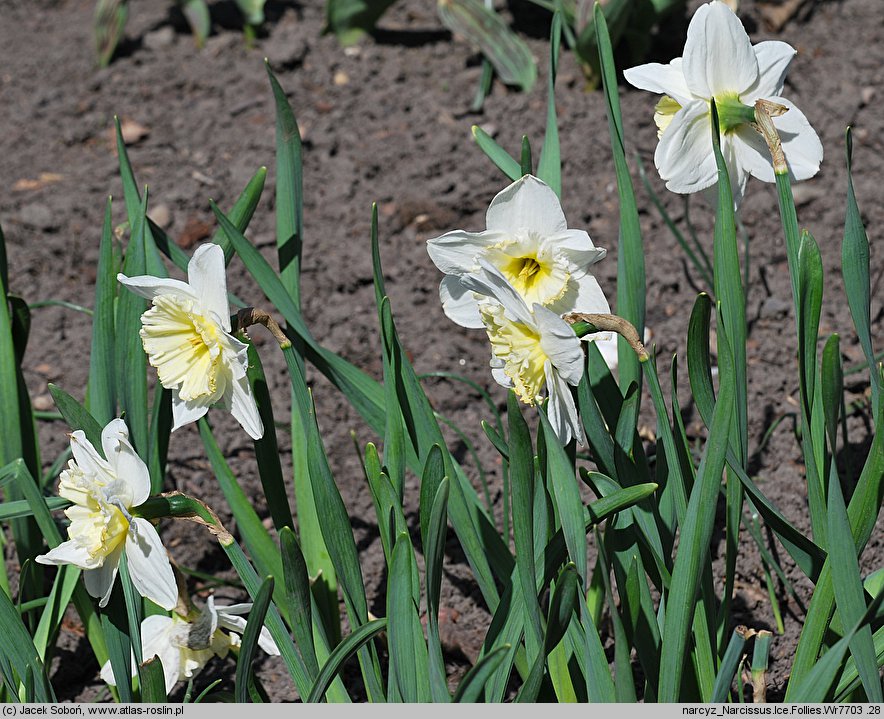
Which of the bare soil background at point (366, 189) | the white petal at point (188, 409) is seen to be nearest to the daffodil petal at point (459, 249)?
the white petal at point (188, 409)

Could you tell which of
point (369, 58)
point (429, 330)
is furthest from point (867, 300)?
point (369, 58)

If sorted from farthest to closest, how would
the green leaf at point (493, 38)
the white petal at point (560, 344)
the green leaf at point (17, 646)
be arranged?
the green leaf at point (493, 38) → the green leaf at point (17, 646) → the white petal at point (560, 344)

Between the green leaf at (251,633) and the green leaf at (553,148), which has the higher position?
the green leaf at (553,148)

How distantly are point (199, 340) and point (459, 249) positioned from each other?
339 millimetres

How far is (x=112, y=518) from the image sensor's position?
1088mm

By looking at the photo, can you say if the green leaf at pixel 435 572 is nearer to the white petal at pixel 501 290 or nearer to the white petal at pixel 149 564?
the white petal at pixel 501 290

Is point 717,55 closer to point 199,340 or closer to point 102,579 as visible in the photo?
point 199,340

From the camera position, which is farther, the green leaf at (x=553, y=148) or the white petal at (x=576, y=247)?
the green leaf at (x=553, y=148)

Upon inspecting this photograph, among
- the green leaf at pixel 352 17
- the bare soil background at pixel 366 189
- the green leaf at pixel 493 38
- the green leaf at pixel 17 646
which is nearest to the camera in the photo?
the green leaf at pixel 17 646

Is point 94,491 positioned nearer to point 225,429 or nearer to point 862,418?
point 225,429

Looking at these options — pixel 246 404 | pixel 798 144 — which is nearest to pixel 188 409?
pixel 246 404

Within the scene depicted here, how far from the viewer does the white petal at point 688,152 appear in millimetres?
1120

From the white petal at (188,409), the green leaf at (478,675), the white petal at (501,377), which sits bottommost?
the green leaf at (478,675)

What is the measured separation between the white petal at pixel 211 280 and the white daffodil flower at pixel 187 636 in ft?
1.49
